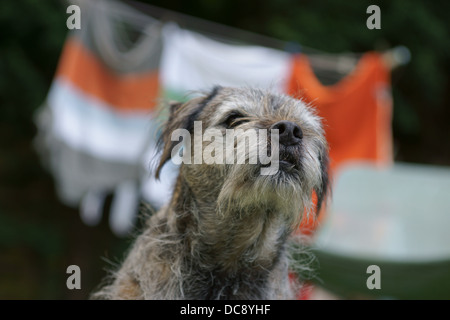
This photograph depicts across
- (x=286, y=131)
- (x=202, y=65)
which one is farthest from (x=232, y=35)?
(x=286, y=131)

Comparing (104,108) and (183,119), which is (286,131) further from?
(104,108)

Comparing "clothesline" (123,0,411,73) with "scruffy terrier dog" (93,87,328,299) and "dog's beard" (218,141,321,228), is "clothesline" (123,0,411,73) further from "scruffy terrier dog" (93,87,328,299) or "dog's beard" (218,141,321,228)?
"dog's beard" (218,141,321,228)

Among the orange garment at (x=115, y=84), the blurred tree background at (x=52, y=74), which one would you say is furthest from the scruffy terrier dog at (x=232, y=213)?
the blurred tree background at (x=52, y=74)

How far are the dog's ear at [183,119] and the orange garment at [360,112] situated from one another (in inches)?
91.5

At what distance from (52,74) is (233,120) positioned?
5350mm

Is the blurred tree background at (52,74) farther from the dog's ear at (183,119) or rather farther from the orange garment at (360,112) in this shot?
the dog's ear at (183,119)

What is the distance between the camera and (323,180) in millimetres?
1885

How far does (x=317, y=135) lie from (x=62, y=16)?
4.96 meters

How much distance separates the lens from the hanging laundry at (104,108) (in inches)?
170

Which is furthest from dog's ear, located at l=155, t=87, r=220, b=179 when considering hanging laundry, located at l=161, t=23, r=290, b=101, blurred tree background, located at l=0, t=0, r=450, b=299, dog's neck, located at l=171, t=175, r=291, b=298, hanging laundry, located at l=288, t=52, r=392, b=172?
blurred tree background, located at l=0, t=0, r=450, b=299

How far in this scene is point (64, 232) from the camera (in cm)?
681

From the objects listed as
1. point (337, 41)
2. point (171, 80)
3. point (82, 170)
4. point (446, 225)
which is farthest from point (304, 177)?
point (337, 41)

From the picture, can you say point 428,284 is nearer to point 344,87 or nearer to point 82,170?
point 344,87

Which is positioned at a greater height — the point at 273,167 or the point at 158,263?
the point at 273,167
